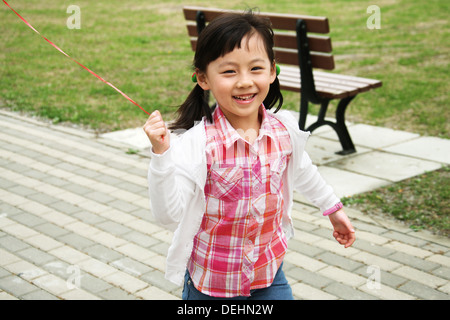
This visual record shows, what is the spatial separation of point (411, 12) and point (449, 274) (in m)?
11.9

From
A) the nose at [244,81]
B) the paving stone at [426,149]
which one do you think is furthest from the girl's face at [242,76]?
the paving stone at [426,149]

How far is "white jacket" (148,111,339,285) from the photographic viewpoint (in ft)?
7.43

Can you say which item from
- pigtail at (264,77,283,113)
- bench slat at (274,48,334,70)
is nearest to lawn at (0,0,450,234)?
bench slat at (274,48,334,70)

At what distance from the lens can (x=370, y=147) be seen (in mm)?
6715

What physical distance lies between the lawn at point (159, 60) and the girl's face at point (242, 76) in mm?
3166

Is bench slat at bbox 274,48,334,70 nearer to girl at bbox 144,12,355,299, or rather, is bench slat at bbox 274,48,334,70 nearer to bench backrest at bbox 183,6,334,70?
bench backrest at bbox 183,6,334,70

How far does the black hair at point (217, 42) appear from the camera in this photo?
2.44 meters

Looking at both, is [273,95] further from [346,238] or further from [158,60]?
[158,60]

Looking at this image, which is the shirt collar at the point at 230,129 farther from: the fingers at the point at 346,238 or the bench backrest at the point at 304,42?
the bench backrest at the point at 304,42

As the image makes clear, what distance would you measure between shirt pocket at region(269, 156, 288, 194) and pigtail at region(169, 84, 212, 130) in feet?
1.01

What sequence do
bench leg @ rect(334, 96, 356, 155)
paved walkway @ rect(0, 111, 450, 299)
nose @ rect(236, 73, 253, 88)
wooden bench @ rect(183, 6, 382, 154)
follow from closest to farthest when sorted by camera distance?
nose @ rect(236, 73, 253, 88) < paved walkway @ rect(0, 111, 450, 299) < wooden bench @ rect(183, 6, 382, 154) < bench leg @ rect(334, 96, 356, 155)

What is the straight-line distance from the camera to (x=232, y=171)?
8.23 feet

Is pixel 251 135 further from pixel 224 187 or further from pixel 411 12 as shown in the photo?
pixel 411 12
